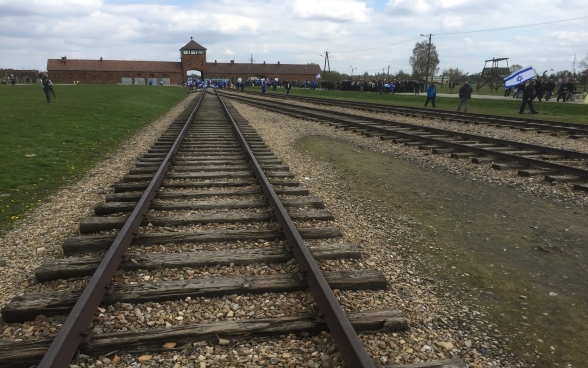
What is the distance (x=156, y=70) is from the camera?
108 m

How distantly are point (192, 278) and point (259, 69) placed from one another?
123295 mm

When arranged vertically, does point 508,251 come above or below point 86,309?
below

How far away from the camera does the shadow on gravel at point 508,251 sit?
324 cm

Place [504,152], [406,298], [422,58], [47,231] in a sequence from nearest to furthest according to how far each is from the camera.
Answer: [406,298]
[47,231]
[504,152]
[422,58]

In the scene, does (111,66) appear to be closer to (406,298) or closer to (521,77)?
(521,77)

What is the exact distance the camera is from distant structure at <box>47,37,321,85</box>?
342 ft

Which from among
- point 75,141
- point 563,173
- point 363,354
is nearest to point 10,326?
point 363,354

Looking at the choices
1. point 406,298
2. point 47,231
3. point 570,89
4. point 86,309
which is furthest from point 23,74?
point 406,298

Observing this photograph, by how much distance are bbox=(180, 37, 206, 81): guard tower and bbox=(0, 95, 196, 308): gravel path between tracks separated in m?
110

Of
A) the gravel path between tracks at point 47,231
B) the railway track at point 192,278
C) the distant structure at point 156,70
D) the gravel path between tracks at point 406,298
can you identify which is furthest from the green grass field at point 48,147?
the distant structure at point 156,70

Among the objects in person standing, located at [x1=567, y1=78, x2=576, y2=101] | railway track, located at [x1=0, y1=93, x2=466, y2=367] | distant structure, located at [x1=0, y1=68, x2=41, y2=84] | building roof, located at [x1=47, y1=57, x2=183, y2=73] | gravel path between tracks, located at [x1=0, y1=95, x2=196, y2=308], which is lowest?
gravel path between tracks, located at [x1=0, y1=95, x2=196, y2=308]

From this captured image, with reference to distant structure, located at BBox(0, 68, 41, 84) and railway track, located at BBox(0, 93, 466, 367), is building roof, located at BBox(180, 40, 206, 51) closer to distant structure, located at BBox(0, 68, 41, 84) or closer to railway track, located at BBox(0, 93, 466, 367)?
distant structure, located at BBox(0, 68, 41, 84)

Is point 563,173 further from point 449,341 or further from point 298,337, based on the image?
point 298,337

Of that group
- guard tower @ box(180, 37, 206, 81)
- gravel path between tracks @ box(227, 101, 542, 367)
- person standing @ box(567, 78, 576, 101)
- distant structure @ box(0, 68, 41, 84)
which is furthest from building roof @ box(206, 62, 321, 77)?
gravel path between tracks @ box(227, 101, 542, 367)
